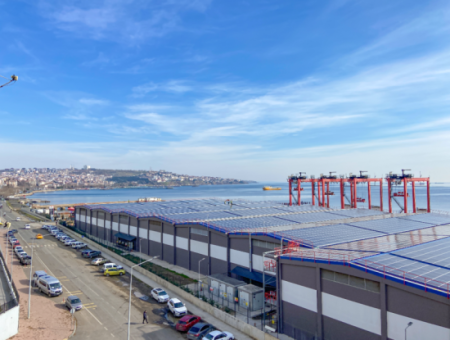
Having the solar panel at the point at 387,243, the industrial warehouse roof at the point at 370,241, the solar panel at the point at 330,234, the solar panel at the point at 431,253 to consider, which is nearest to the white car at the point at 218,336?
the industrial warehouse roof at the point at 370,241

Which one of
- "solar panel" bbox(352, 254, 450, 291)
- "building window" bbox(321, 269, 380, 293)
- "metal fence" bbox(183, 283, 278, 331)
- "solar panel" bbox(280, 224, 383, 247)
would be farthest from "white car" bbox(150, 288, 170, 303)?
"solar panel" bbox(352, 254, 450, 291)

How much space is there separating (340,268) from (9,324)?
2447cm

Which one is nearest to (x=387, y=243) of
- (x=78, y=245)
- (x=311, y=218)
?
(x=311, y=218)

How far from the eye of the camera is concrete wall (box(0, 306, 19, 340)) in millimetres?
23047

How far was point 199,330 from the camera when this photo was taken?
24.1 metres

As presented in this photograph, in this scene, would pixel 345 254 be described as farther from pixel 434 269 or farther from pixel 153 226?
pixel 153 226

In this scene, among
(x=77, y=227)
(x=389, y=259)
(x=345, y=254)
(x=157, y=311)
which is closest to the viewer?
(x=389, y=259)

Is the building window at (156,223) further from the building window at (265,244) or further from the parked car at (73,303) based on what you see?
the building window at (265,244)

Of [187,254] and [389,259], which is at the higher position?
[389,259]

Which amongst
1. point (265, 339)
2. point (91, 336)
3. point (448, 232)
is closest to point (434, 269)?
point (265, 339)

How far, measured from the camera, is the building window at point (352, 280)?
19.7 m

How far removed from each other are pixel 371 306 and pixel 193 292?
719 inches

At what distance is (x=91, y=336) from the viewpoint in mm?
24422

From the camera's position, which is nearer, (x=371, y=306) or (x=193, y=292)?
(x=371, y=306)
